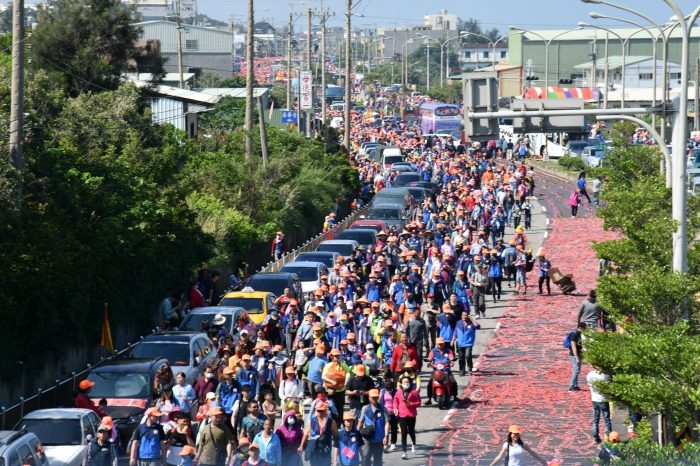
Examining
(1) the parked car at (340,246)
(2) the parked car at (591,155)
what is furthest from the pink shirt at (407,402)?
(2) the parked car at (591,155)

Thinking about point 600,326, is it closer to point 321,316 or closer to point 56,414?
point 321,316

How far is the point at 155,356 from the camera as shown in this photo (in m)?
24.7

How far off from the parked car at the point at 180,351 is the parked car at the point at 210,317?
2.22 metres

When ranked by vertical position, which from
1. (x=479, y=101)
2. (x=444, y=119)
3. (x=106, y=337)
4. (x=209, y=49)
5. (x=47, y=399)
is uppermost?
(x=209, y=49)

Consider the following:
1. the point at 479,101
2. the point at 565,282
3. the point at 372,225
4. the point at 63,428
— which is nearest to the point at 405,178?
the point at 372,225

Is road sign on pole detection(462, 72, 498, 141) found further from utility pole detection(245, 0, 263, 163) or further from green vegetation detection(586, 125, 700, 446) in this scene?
utility pole detection(245, 0, 263, 163)

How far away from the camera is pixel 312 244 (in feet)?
143

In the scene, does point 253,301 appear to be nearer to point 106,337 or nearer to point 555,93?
point 106,337

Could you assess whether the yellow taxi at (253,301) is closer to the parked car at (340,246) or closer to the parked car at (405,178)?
the parked car at (340,246)

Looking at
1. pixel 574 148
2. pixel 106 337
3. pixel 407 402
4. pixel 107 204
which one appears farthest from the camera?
pixel 574 148

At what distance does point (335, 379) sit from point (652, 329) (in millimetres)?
5016

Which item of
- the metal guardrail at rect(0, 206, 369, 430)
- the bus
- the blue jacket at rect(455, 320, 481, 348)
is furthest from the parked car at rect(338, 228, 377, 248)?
the bus

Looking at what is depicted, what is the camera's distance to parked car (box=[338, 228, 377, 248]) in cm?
4269

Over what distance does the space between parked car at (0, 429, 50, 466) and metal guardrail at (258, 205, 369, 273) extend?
2008 cm
